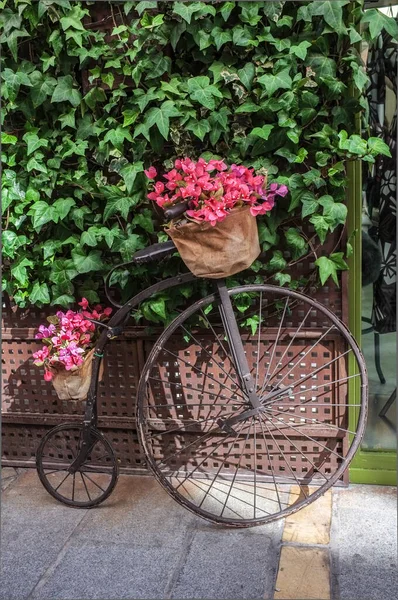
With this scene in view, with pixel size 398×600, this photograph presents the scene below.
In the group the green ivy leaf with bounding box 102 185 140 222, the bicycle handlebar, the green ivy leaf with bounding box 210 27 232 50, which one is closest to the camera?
the bicycle handlebar

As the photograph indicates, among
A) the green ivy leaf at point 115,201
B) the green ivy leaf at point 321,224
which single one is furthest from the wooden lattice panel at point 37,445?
the green ivy leaf at point 321,224

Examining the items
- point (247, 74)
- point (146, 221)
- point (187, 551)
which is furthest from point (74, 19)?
point (187, 551)

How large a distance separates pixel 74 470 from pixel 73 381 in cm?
45

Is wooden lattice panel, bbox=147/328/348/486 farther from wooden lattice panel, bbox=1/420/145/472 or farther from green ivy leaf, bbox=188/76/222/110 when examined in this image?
green ivy leaf, bbox=188/76/222/110

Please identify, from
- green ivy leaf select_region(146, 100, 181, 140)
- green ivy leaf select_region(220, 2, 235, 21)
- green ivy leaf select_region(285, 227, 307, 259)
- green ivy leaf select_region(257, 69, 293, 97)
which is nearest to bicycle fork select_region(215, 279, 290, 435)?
green ivy leaf select_region(285, 227, 307, 259)

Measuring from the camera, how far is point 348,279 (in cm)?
328

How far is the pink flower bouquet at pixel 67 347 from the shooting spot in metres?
3.12

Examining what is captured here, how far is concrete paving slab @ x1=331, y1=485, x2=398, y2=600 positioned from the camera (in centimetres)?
262

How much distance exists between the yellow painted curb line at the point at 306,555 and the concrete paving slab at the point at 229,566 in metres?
0.05

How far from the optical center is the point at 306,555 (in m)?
2.83

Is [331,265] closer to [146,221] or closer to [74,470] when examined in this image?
[146,221]

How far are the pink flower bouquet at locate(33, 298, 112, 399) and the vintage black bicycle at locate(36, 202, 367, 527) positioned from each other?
0.08m

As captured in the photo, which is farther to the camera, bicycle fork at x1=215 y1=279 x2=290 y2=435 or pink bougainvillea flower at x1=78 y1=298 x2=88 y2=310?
pink bougainvillea flower at x1=78 y1=298 x2=88 y2=310

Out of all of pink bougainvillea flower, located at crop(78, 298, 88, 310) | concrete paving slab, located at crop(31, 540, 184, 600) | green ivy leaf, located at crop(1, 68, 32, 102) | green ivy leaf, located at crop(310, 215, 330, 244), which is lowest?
concrete paving slab, located at crop(31, 540, 184, 600)
